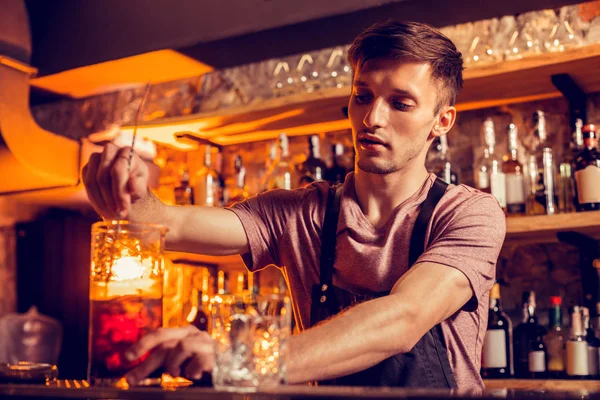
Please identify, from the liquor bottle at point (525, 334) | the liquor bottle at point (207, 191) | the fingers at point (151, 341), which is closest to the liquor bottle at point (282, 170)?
the liquor bottle at point (207, 191)

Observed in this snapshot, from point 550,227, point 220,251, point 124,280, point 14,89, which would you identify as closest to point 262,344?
point 124,280

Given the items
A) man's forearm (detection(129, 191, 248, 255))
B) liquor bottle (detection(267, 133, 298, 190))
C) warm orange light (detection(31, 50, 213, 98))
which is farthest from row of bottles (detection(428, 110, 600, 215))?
warm orange light (detection(31, 50, 213, 98))

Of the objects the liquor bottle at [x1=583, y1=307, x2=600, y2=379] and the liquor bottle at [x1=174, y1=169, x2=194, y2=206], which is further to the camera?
the liquor bottle at [x1=174, y1=169, x2=194, y2=206]

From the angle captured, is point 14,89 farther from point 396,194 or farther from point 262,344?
point 262,344


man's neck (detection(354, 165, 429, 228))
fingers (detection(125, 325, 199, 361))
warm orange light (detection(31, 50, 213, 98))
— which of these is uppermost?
warm orange light (detection(31, 50, 213, 98))

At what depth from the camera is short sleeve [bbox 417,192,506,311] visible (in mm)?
1327

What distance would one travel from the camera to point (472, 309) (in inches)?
54.2

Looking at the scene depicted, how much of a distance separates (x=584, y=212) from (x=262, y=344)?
1.62 metres

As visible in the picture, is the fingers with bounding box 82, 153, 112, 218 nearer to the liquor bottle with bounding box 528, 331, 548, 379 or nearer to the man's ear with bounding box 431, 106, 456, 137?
the man's ear with bounding box 431, 106, 456, 137

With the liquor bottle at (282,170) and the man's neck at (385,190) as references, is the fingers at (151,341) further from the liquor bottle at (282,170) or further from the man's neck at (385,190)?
the liquor bottle at (282,170)

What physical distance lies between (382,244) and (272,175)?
138 centimetres

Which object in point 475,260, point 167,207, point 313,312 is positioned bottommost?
point 313,312

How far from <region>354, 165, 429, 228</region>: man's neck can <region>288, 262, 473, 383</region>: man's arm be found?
37cm

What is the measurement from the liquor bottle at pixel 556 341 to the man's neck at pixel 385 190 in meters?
0.90
